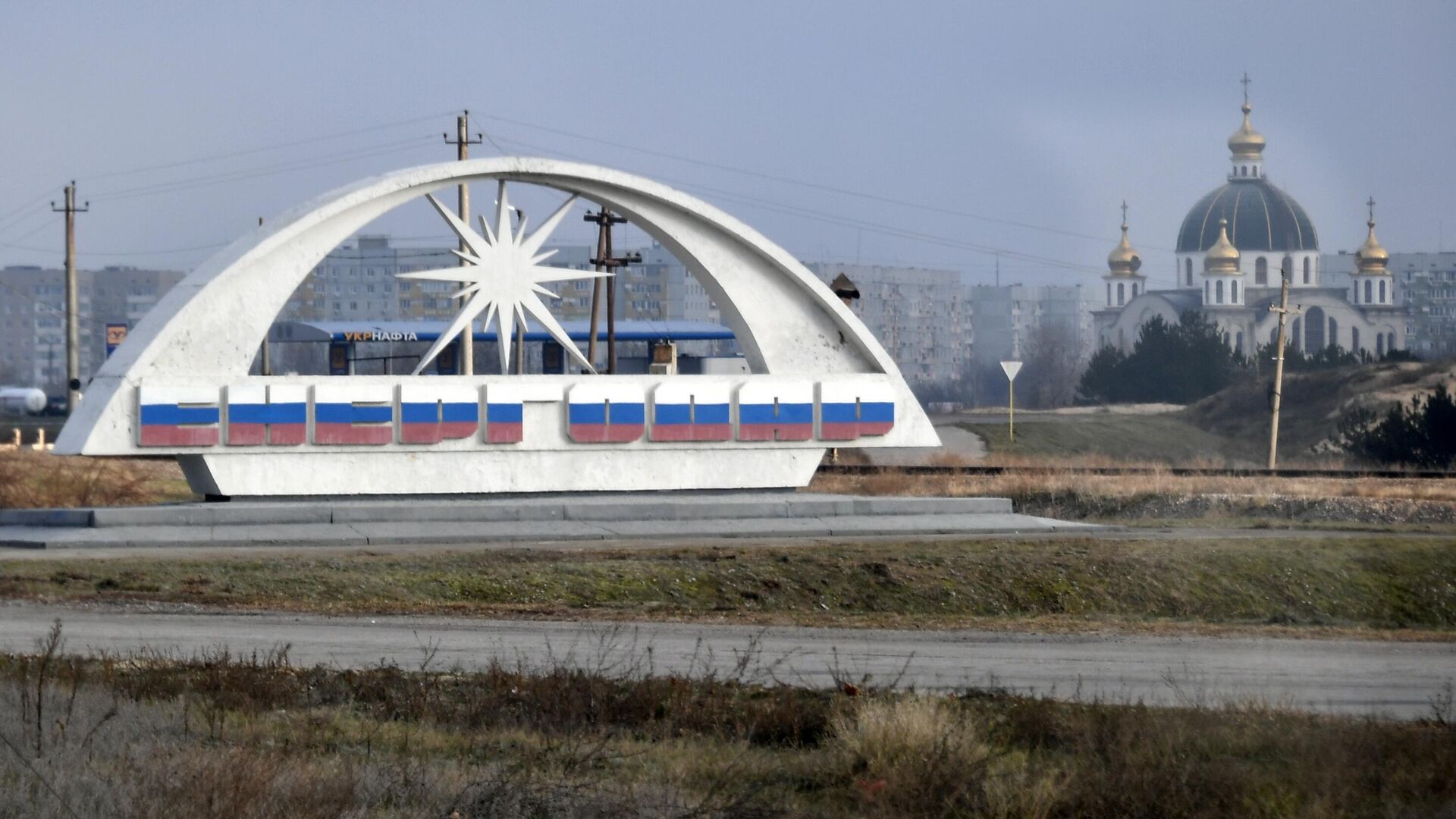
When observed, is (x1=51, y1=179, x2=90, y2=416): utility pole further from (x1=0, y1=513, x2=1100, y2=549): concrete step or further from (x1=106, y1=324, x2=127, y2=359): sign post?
(x1=0, y1=513, x2=1100, y2=549): concrete step

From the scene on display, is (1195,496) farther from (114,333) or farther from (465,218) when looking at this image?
(114,333)

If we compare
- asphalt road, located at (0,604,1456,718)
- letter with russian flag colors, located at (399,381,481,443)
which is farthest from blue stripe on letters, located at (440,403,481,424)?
asphalt road, located at (0,604,1456,718)

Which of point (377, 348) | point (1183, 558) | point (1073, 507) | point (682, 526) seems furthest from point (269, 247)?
point (377, 348)

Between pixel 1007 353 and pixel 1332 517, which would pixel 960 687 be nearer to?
pixel 1332 517

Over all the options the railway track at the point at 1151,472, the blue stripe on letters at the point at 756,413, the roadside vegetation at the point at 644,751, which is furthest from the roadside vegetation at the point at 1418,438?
the roadside vegetation at the point at 644,751

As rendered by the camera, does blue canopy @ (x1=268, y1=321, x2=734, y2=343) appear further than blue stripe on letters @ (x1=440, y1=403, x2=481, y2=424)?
Yes

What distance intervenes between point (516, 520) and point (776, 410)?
4892 millimetres

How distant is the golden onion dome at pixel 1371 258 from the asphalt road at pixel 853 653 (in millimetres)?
99826

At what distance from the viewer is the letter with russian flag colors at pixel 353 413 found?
25.0m

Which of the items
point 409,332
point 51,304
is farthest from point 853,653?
point 51,304

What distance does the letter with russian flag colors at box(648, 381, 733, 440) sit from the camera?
2692 centimetres

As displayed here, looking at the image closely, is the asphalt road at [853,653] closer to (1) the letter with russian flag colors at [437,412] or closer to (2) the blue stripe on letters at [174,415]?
(2) the blue stripe on letters at [174,415]

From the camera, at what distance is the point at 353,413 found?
25125 millimetres

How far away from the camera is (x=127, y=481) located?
33.1 m
